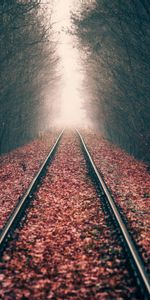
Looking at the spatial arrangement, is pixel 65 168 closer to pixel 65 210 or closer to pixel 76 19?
pixel 65 210

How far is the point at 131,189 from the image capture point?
1141cm

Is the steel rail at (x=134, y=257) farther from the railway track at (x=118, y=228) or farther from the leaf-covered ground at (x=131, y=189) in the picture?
the leaf-covered ground at (x=131, y=189)

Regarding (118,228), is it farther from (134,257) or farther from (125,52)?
(125,52)

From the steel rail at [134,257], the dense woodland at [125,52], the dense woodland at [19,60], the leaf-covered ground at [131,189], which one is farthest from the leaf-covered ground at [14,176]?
the dense woodland at [125,52]

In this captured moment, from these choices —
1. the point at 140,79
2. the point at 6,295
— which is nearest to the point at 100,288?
the point at 6,295

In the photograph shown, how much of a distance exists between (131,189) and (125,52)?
8.68 m

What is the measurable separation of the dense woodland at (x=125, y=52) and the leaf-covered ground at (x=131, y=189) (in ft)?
5.40

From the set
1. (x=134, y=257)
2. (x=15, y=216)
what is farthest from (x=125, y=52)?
(x=134, y=257)

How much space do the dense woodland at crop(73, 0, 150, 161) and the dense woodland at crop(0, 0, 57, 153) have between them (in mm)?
2635

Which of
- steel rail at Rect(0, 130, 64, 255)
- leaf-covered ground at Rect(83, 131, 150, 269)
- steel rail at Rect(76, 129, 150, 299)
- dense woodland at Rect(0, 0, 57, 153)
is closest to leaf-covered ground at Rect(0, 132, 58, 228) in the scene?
steel rail at Rect(0, 130, 64, 255)

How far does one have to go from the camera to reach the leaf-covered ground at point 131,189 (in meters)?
7.46

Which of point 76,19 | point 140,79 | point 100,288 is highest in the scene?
point 76,19

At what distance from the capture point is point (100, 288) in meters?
5.27

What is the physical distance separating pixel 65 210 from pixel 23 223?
4.70ft
